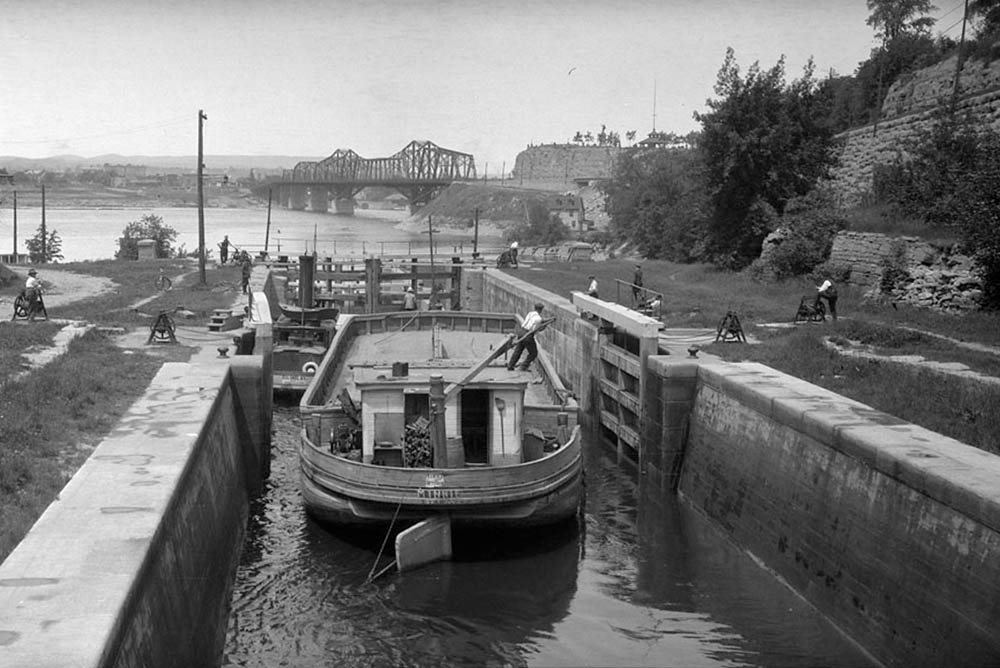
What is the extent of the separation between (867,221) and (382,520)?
23.7 metres

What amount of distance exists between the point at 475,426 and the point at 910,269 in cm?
1632

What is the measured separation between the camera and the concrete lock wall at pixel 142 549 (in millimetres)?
8086

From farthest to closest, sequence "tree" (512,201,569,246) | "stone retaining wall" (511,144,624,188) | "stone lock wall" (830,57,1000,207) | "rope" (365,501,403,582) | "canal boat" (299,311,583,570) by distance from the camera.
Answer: "stone retaining wall" (511,144,624,188) < "tree" (512,201,569,246) < "stone lock wall" (830,57,1000,207) < "canal boat" (299,311,583,570) < "rope" (365,501,403,582)

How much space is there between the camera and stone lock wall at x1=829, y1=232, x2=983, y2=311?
88.2 feet

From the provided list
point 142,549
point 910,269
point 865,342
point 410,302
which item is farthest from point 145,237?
point 142,549

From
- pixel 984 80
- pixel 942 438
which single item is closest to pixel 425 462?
pixel 942 438

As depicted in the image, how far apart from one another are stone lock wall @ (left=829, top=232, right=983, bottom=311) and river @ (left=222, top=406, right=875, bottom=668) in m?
12.2

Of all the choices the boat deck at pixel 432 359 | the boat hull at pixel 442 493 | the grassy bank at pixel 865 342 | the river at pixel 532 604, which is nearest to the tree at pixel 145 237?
the grassy bank at pixel 865 342

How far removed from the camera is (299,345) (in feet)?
104

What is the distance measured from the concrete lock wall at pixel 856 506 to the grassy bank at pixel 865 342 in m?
1.03

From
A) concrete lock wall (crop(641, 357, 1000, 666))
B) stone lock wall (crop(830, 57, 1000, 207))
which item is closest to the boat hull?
concrete lock wall (crop(641, 357, 1000, 666))

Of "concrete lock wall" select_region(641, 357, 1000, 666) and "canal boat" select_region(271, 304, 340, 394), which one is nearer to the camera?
"concrete lock wall" select_region(641, 357, 1000, 666)

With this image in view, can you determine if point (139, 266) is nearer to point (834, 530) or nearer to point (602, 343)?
point (602, 343)

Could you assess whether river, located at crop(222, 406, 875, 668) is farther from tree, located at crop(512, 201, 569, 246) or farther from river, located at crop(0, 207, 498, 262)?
tree, located at crop(512, 201, 569, 246)
